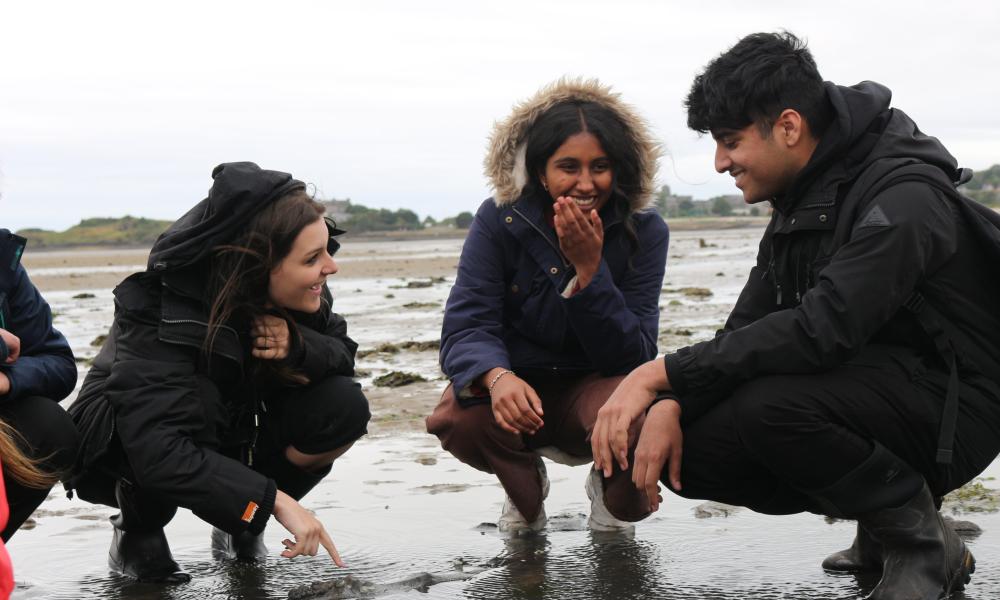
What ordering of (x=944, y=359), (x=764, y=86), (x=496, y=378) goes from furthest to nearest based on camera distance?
(x=496, y=378)
(x=764, y=86)
(x=944, y=359)

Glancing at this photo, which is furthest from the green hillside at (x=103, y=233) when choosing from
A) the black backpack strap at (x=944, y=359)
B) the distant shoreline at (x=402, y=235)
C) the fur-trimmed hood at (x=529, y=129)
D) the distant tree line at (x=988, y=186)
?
the black backpack strap at (x=944, y=359)

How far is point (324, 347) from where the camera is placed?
12.6ft

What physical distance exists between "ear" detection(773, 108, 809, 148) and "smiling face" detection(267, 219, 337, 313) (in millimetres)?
1370

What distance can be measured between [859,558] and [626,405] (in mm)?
855

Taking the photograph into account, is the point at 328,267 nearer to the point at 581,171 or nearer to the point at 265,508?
the point at 265,508

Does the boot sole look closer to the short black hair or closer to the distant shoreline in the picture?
the short black hair

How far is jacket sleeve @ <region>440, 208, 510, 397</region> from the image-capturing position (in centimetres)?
401

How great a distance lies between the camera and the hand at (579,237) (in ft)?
12.0

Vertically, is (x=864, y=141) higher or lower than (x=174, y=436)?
higher

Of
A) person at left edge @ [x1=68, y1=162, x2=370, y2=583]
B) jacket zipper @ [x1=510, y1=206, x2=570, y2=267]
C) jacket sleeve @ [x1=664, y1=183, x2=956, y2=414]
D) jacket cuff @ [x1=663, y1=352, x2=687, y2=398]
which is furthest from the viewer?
jacket zipper @ [x1=510, y1=206, x2=570, y2=267]

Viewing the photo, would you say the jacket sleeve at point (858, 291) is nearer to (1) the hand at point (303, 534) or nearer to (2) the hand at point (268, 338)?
(1) the hand at point (303, 534)

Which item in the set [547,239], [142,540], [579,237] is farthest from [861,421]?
[142,540]

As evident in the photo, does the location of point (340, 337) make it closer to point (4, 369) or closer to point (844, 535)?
point (4, 369)

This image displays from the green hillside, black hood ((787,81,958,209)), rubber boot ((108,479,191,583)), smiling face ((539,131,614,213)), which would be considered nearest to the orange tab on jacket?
A: rubber boot ((108,479,191,583))
